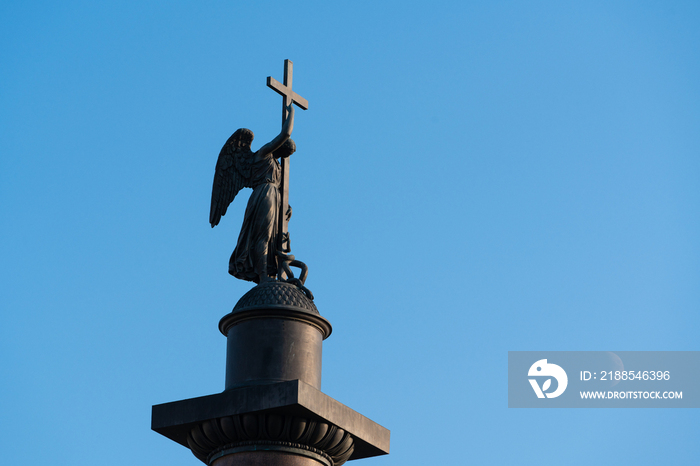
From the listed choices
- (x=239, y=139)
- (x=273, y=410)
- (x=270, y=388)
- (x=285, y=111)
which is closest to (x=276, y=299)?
(x=270, y=388)

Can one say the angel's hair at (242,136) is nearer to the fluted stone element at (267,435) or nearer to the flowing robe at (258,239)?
the flowing robe at (258,239)

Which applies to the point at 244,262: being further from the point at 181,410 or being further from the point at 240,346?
Result: the point at 181,410

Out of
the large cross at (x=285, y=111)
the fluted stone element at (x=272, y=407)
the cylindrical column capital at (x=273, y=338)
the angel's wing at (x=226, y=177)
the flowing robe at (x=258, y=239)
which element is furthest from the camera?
the angel's wing at (x=226, y=177)

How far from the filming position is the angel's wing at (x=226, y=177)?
13.5 m

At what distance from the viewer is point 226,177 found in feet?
44.5

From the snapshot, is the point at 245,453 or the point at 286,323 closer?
the point at 245,453

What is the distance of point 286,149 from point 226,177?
967mm

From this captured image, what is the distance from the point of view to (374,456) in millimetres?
11922

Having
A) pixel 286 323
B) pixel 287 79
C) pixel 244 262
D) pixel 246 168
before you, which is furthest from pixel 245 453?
pixel 287 79

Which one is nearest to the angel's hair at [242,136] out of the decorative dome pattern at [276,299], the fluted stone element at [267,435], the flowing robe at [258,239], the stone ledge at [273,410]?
the flowing robe at [258,239]

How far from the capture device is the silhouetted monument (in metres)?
10.7

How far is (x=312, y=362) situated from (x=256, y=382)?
76 cm

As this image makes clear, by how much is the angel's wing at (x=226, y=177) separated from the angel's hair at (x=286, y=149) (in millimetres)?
420

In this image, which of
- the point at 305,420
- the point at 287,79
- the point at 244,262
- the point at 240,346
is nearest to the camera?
the point at 305,420
